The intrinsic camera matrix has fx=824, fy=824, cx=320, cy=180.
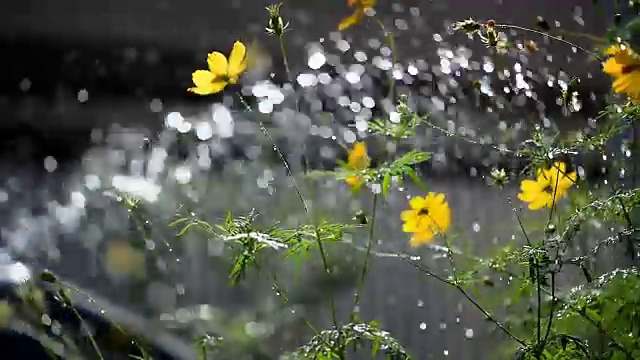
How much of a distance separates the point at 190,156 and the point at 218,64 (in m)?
0.27

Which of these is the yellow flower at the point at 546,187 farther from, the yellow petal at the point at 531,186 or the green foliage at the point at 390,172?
the green foliage at the point at 390,172

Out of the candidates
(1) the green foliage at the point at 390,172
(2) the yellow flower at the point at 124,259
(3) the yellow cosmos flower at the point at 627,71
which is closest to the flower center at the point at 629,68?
(3) the yellow cosmos flower at the point at 627,71

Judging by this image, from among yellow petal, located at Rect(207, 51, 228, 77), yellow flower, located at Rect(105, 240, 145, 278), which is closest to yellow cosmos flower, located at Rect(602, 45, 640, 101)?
yellow petal, located at Rect(207, 51, 228, 77)

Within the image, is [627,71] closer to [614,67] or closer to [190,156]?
[614,67]

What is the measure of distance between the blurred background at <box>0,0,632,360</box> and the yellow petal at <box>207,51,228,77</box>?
0.22 metres

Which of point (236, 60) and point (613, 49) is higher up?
point (613, 49)

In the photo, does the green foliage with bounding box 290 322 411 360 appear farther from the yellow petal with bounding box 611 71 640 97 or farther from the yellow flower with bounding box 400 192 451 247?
the yellow petal with bounding box 611 71 640 97

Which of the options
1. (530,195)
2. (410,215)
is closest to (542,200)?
(530,195)

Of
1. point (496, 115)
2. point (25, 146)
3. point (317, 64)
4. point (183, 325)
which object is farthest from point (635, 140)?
point (25, 146)

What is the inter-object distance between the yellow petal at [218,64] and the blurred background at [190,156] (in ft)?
0.71

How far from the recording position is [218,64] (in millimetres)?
641

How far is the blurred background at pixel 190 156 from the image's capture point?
0.84 metres

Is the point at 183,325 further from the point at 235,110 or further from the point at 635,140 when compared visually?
the point at 635,140

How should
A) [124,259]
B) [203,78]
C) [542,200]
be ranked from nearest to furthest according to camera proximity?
1. [203,78]
2. [542,200]
3. [124,259]
